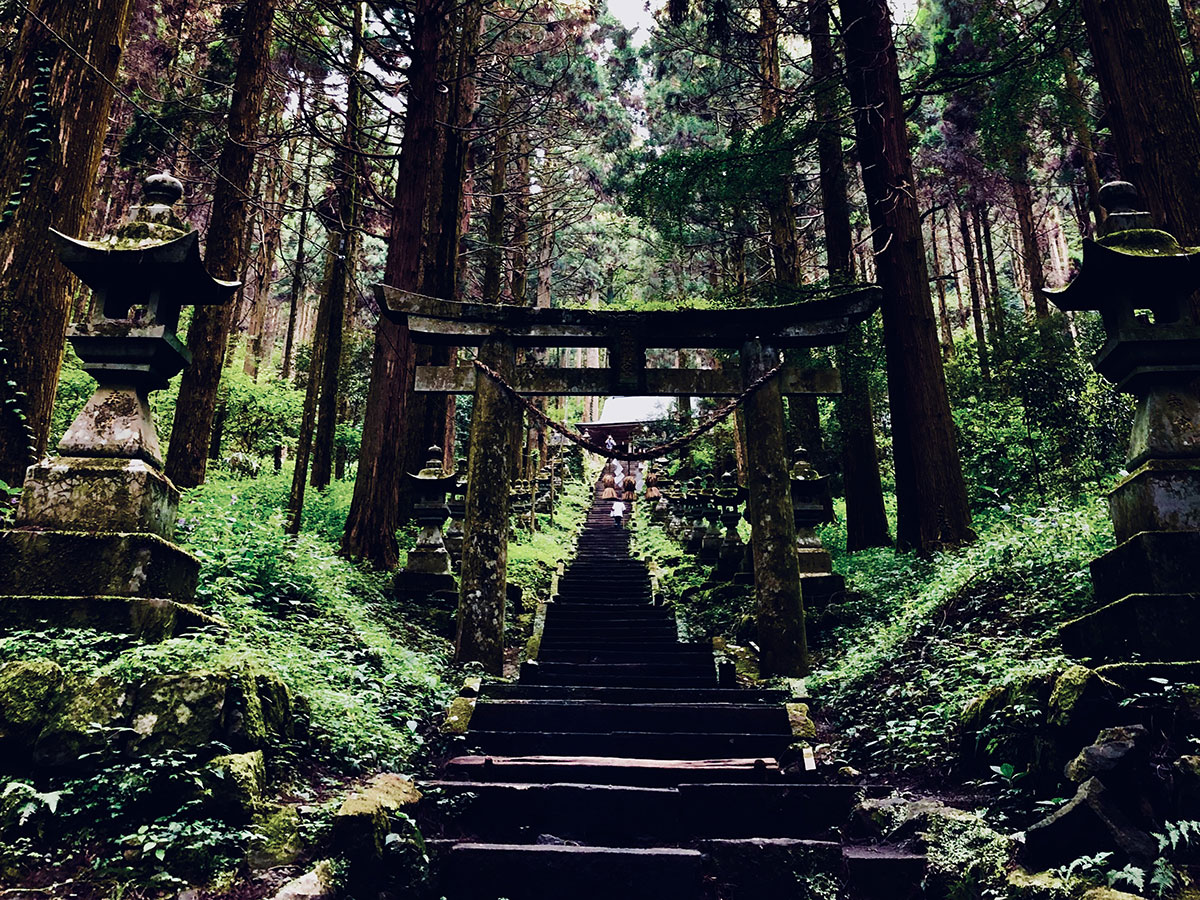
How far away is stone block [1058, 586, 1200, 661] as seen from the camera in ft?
12.8

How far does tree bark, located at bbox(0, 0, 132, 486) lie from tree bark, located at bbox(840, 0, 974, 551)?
8.35 m

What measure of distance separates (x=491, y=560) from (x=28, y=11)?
586cm

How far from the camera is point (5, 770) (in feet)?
11.3

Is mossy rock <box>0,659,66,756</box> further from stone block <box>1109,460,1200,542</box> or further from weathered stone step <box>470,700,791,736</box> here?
stone block <box>1109,460,1200,542</box>

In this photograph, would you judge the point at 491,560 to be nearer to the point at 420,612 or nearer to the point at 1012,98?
the point at 420,612

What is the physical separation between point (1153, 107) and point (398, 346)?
889cm

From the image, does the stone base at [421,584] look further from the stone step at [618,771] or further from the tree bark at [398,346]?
the stone step at [618,771]

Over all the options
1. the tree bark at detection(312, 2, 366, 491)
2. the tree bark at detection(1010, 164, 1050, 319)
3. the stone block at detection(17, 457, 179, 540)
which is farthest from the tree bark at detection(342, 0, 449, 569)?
the tree bark at detection(1010, 164, 1050, 319)

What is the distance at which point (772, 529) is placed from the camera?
7605 millimetres

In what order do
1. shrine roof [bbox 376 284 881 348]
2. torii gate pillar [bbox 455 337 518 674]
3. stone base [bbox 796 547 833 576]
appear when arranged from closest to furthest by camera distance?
torii gate pillar [bbox 455 337 518 674] < shrine roof [bbox 376 284 881 348] < stone base [bbox 796 547 833 576]

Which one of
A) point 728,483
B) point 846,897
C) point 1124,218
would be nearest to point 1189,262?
point 1124,218

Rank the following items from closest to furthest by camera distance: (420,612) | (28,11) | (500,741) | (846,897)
→ 1. (846,897)
2. (28,11)
3. (500,741)
4. (420,612)

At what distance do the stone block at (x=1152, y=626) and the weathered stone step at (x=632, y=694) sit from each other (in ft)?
9.39

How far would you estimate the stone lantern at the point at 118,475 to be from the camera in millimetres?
4270
